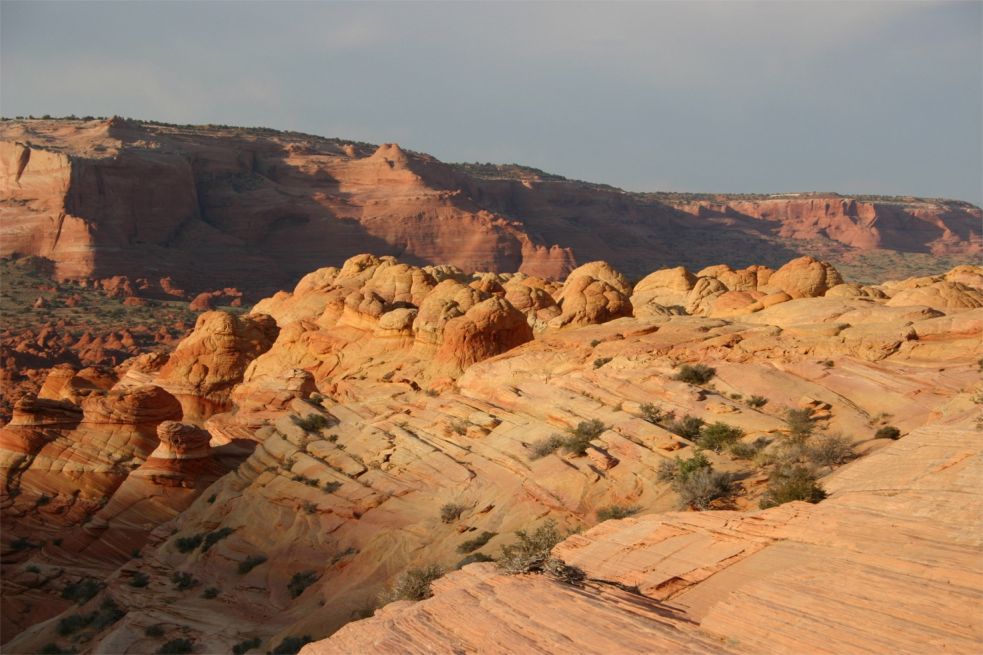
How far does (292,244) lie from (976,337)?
274 ft

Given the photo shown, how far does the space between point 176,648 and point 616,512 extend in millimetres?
9348

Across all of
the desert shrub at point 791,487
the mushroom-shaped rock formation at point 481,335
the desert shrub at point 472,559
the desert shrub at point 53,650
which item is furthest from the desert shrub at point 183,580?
Answer: the desert shrub at point 791,487

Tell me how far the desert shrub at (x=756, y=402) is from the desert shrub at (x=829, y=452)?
327cm

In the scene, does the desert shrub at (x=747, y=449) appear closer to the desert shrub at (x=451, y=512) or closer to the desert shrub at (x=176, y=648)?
the desert shrub at (x=451, y=512)

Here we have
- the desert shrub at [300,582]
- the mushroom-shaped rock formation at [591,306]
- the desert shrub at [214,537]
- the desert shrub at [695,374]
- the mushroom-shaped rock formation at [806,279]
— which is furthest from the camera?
the mushroom-shaped rock formation at [806,279]

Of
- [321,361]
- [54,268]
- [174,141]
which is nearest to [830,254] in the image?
[174,141]

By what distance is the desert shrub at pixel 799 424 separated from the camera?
17.9 meters

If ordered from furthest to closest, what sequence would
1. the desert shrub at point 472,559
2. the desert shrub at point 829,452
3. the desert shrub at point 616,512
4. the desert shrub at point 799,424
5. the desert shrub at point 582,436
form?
1. the desert shrub at point 582,436
2. the desert shrub at point 799,424
3. the desert shrub at point 616,512
4. the desert shrub at point 472,559
5. the desert shrub at point 829,452

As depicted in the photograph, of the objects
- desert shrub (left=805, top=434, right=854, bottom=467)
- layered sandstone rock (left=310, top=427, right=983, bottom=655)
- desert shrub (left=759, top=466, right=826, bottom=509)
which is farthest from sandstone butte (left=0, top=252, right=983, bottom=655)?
desert shrub (left=759, top=466, right=826, bottom=509)

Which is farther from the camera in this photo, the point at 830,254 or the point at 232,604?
the point at 830,254

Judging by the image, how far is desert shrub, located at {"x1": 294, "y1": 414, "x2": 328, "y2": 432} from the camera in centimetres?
2523

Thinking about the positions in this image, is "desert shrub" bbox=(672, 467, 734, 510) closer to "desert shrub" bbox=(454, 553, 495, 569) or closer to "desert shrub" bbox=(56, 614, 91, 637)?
"desert shrub" bbox=(454, 553, 495, 569)

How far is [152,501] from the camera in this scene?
1048 inches

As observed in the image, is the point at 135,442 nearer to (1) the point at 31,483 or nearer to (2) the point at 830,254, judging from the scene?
(1) the point at 31,483
